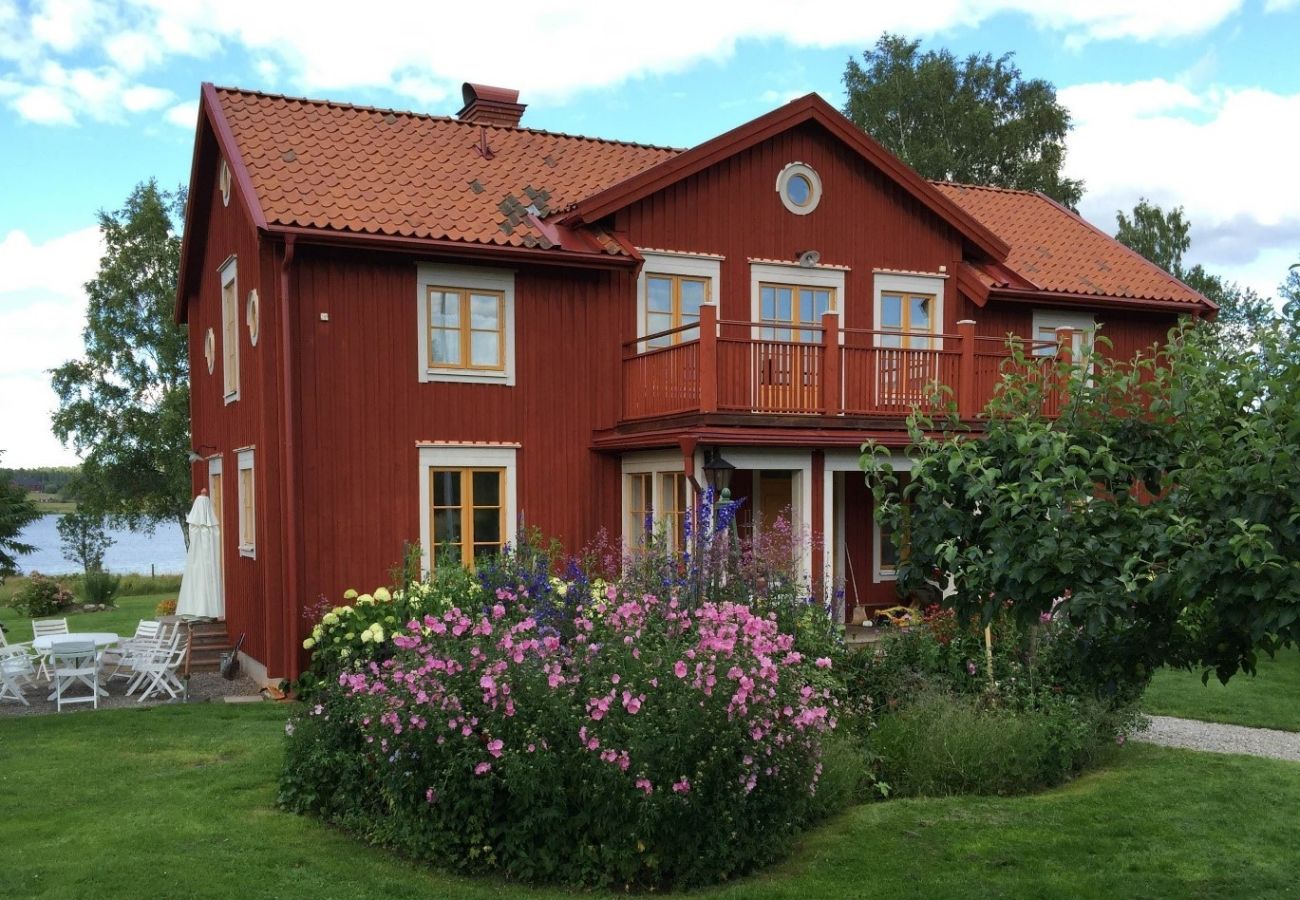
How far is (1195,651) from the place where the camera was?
5.36m

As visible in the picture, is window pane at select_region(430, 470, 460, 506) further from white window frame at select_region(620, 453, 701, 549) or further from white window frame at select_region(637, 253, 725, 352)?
white window frame at select_region(637, 253, 725, 352)

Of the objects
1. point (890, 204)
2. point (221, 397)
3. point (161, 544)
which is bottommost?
point (161, 544)

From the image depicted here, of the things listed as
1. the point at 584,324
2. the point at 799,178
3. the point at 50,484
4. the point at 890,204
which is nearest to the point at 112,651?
the point at 584,324

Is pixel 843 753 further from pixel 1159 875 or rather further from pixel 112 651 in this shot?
pixel 112 651

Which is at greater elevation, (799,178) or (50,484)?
(799,178)

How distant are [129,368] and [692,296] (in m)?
24.4

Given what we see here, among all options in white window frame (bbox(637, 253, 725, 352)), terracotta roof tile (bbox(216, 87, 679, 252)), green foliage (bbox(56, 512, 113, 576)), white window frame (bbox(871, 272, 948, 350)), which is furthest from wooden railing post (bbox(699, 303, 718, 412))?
green foliage (bbox(56, 512, 113, 576))

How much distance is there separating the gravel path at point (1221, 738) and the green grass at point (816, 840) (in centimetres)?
106

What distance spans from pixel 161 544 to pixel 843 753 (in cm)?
11836

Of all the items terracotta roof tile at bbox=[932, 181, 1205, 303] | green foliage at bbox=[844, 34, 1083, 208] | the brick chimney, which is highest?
green foliage at bbox=[844, 34, 1083, 208]

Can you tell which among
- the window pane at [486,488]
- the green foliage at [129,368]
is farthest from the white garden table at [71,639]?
the green foliage at [129,368]

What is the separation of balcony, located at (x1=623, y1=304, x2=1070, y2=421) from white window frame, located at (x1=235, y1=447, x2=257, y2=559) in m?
4.77

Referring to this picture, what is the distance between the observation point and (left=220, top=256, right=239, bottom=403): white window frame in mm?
14828

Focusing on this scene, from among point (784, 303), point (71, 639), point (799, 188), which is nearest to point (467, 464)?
point (71, 639)
